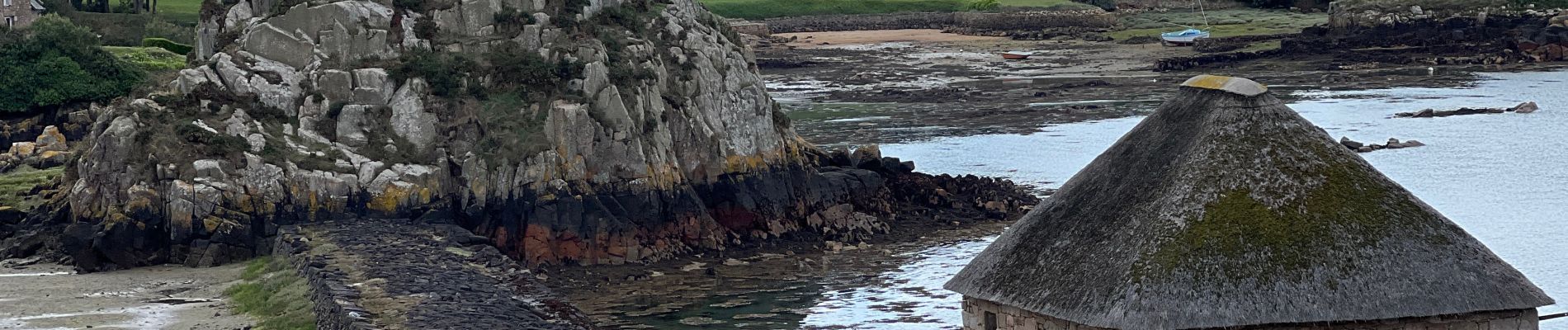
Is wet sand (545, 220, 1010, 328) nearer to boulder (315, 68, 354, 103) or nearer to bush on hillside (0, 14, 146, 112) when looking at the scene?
boulder (315, 68, 354, 103)

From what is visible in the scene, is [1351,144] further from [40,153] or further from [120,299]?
[120,299]

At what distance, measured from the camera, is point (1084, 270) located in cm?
1839

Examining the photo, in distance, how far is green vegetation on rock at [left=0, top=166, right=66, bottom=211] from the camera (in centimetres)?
→ 4234

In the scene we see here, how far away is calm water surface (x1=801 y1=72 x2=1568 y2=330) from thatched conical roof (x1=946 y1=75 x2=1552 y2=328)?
13.2 meters

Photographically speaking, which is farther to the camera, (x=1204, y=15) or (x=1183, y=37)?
(x=1204, y=15)

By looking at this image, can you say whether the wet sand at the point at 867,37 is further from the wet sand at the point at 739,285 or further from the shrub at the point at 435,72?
the wet sand at the point at 739,285

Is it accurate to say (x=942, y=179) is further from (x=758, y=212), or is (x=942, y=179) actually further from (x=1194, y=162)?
(x=1194, y=162)

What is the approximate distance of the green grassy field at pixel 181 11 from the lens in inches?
3457

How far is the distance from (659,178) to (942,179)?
10.0 m

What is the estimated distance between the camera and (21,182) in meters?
45.5

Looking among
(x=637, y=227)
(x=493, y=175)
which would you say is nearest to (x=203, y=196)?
(x=493, y=175)

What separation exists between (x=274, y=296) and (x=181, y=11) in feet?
→ 219

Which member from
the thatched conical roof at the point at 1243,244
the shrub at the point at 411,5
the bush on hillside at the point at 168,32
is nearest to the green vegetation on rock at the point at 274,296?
the shrub at the point at 411,5

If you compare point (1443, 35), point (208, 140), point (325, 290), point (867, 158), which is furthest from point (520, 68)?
point (1443, 35)
